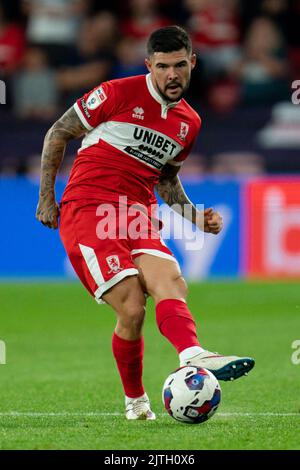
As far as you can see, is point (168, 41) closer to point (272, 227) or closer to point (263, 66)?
point (272, 227)

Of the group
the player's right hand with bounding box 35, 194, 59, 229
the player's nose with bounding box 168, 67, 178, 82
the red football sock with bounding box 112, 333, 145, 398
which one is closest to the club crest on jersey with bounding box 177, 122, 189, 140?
the player's nose with bounding box 168, 67, 178, 82

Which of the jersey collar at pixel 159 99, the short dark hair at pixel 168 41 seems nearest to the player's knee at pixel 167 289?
the jersey collar at pixel 159 99

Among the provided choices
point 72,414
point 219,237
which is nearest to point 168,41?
point 72,414

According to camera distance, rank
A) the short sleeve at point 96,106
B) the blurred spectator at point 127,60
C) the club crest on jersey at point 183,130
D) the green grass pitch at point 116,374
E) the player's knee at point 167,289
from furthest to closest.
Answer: the blurred spectator at point 127,60 → the club crest on jersey at point 183,130 → the short sleeve at point 96,106 → the player's knee at point 167,289 → the green grass pitch at point 116,374

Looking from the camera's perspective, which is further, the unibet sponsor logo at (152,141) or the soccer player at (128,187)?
the unibet sponsor logo at (152,141)

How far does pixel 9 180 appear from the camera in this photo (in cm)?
1499

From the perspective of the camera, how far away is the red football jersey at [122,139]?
6.33 metres

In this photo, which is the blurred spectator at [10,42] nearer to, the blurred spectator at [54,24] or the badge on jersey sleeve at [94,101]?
the blurred spectator at [54,24]

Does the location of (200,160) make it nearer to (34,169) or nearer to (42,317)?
(34,169)

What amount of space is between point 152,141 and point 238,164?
9.26m

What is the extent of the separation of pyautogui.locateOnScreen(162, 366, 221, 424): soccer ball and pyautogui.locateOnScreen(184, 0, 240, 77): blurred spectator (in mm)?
11112

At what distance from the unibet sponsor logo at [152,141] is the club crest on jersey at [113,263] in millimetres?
708

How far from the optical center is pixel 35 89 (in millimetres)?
16516

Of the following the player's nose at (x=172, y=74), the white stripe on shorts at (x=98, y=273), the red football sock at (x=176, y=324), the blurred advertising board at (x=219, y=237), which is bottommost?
the blurred advertising board at (x=219, y=237)
